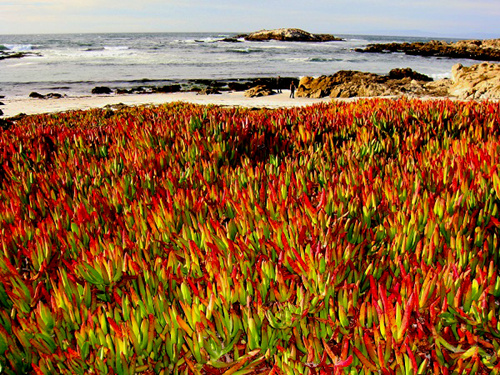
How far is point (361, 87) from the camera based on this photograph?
2253 centimetres

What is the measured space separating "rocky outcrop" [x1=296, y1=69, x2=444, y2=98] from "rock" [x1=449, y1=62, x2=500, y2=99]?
1033mm

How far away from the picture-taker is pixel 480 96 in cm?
1509

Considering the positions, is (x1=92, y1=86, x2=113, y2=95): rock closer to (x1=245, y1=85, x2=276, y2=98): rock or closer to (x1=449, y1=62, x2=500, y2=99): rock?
(x1=245, y1=85, x2=276, y2=98): rock

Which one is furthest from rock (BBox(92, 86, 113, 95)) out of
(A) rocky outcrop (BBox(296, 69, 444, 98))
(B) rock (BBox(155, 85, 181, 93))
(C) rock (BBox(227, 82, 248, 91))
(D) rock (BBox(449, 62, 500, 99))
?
(D) rock (BBox(449, 62, 500, 99))

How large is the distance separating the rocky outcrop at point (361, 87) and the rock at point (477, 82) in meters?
1.03

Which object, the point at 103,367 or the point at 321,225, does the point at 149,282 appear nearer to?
the point at 103,367

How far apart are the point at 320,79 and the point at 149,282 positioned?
1006 inches

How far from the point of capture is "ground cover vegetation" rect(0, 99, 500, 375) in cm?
143

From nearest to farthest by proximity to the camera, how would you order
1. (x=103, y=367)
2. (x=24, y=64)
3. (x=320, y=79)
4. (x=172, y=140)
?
(x=103, y=367), (x=172, y=140), (x=320, y=79), (x=24, y=64)

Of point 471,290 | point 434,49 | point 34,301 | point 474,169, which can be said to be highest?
point 434,49

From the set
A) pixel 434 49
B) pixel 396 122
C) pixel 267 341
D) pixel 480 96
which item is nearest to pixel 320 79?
pixel 480 96

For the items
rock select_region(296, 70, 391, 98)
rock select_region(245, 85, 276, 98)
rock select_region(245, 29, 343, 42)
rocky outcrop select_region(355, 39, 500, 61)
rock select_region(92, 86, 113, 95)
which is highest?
rock select_region(245, 29, 343, 42)

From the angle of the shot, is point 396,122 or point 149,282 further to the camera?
point 396,122

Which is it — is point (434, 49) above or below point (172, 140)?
above
